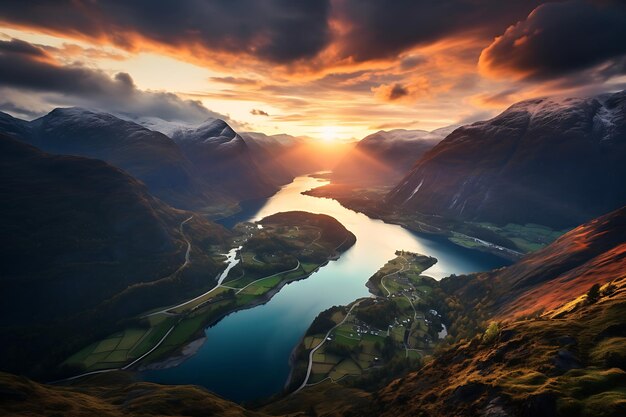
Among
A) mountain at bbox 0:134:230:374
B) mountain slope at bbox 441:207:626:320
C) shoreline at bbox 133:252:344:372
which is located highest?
mountain slope at bbox 441:207:626:320

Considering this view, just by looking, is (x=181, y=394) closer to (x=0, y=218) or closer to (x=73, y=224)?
(x=73, y=224)

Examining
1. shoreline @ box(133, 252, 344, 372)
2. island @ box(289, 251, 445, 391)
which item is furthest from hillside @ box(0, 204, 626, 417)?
shoreline @ box(133, 252, 344, 372)

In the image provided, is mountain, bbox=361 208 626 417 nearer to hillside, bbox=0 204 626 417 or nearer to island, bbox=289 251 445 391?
hillside, bbox=0 204 626 417

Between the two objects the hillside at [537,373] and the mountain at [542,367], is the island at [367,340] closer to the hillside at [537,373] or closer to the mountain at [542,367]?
the mountain at [542,367]

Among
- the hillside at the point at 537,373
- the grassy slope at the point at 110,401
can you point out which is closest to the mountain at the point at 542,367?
the hillside at the point at 537,373

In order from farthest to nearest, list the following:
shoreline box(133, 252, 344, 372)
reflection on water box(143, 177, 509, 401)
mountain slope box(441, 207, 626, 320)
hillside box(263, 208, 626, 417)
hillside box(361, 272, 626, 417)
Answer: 1. shoreline box(133, 252, 344, 372)
2. reflection on water box(143, 177, 509, 401)
3. mountain slope box(441, 207, 626, 320)
4. hillside box(263, 208, 626, 417)
5. hillside box(361, 272, 626, 417)

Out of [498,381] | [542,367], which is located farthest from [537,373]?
[498,381]

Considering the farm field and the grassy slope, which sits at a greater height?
the grassy slope

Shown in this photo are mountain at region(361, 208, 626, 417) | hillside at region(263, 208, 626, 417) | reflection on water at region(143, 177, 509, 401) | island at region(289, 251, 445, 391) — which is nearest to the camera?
mountain at region(361, 208, 626, 417)

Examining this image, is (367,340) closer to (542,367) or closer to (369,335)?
(369,335)
